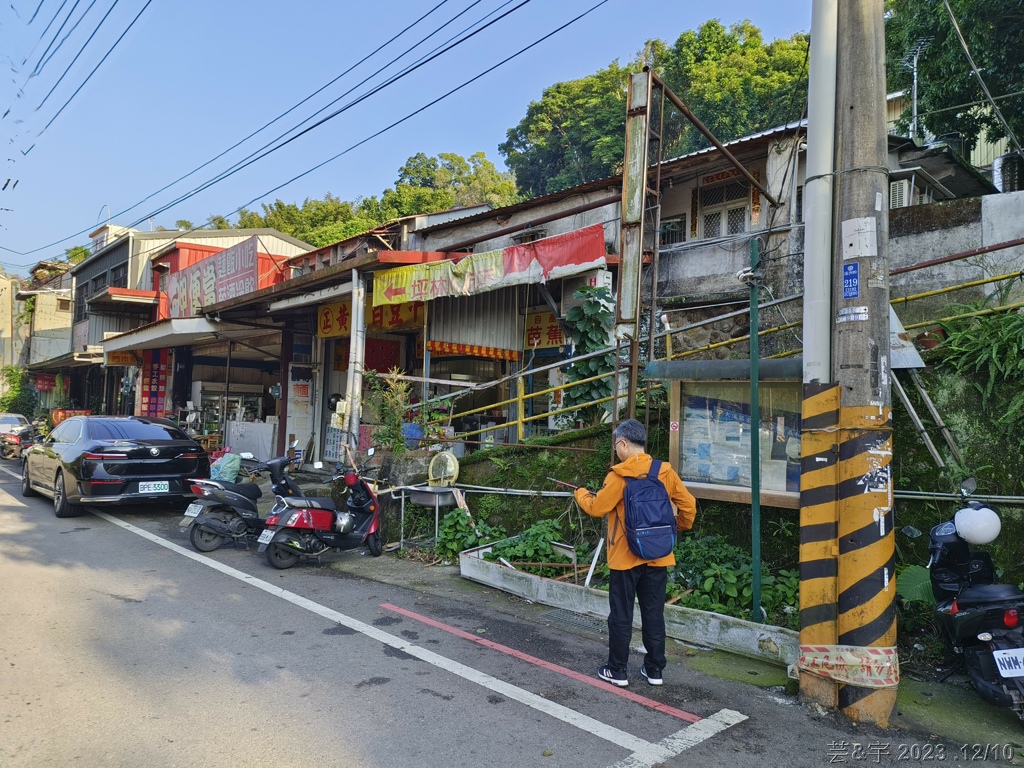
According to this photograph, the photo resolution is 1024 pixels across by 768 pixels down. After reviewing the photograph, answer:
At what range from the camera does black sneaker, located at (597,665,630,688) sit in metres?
4.21

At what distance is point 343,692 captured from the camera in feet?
13.2

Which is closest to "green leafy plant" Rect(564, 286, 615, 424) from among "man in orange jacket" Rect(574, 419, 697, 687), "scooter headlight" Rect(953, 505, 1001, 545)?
"man in orange jacket" Rect(574, 419, 697, 687)

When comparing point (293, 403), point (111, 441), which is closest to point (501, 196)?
point (293, 403)

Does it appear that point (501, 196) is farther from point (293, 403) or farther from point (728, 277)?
point (728, 277)

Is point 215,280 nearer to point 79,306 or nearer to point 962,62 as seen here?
point 79,306

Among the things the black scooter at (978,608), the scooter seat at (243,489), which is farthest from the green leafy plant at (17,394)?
the black scooter at (978,608)

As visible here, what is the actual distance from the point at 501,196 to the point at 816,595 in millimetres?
34327

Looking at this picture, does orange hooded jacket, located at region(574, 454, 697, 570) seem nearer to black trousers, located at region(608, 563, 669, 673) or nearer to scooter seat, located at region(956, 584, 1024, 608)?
black trousers, located at region(608, 563, 669, 673)

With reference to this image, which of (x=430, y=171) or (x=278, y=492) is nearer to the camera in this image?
(x=278, y=492)

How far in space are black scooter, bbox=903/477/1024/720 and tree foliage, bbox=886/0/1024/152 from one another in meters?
9.85

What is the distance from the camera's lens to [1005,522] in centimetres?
471

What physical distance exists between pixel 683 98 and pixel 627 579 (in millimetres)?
26670

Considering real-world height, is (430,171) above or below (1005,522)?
above

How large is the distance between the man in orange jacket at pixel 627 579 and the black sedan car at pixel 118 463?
767 cm
